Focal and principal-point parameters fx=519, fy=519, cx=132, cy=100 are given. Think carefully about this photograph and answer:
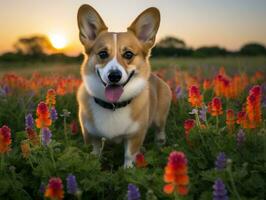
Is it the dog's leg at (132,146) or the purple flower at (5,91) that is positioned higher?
the purple flower at (5,91)

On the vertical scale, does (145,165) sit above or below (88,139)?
above

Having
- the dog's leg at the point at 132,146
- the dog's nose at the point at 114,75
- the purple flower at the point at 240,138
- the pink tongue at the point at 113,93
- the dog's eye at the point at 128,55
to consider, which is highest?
the dog's eye at the point at 128,55

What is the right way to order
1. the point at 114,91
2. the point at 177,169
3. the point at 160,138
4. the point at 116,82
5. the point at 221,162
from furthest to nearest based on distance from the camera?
the point at 160,138
the point at 114,91
the point at 116,82
the point at 221,162
the point at 177,169

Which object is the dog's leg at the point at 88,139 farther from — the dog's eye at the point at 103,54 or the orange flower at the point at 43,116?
the orange flower at the point at 43,116

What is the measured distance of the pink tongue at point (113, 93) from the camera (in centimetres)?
508

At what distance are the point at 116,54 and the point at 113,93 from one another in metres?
0.39

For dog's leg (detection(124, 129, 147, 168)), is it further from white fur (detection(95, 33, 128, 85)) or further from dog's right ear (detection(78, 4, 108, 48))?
dog's right ear (detection(78, 4, 108, 48))

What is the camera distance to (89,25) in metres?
5.54

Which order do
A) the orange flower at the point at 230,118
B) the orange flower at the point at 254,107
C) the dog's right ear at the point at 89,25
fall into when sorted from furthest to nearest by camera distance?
the dog's right ear at the point at 89,25 → the orange flower at the point at 230,118 → the orange flower at the point at 254,107

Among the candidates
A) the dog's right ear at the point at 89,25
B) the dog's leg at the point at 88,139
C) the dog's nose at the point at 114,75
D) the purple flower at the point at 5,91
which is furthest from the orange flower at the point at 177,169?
the purple flower at the point at 5,91

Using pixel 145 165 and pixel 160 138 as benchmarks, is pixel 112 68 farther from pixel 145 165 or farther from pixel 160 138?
pixel 160 138

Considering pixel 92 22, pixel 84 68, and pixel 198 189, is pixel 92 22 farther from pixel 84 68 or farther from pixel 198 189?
pixel 198 189

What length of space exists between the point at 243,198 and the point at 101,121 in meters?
2.39

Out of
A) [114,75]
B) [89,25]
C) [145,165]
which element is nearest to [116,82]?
[114,75]
